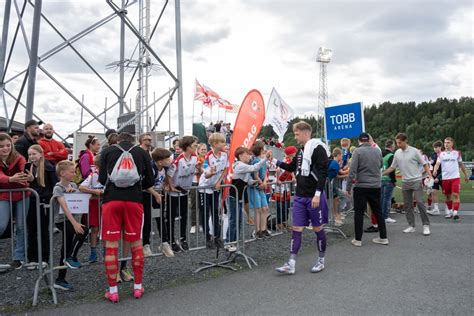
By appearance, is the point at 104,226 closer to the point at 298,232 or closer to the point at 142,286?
the point at 142,286

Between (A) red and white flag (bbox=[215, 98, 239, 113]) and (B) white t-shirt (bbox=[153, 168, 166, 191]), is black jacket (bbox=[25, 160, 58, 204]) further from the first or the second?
(A) red and white flag (bbox=[215, 98, 239, 113])

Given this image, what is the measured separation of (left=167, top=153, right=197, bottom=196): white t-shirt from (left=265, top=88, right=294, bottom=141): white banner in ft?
12.4

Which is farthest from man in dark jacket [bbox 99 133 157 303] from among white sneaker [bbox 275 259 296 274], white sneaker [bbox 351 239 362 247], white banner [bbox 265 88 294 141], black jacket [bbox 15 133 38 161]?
white banner [bbox 265 88 294 141]

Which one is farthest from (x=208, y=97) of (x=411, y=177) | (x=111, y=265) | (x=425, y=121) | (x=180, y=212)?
(x=425, y=121)

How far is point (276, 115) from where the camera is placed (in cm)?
1038

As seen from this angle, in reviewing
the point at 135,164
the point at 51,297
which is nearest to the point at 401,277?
the point at 135,164

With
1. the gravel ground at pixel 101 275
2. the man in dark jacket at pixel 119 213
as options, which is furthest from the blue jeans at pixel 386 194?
the man in dark jacket at pixel 119 213

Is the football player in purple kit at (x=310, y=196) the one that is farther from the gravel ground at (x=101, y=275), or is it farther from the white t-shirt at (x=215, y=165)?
the white t-shirt at (x=215, y=165)

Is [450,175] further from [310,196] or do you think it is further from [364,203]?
[310,196]

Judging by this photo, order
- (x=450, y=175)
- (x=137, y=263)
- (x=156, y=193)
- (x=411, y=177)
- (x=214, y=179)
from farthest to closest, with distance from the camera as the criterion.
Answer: (x=450, y=175) → (x=411, y=177) → (x=214, y=179) → (x=156, y=193) → (x=137, y=263)

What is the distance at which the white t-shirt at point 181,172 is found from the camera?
661 centimetres

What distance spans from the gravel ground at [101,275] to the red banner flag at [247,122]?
1230mm

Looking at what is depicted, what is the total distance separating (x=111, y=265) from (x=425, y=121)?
352ft

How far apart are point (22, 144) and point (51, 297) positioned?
3019 mm
